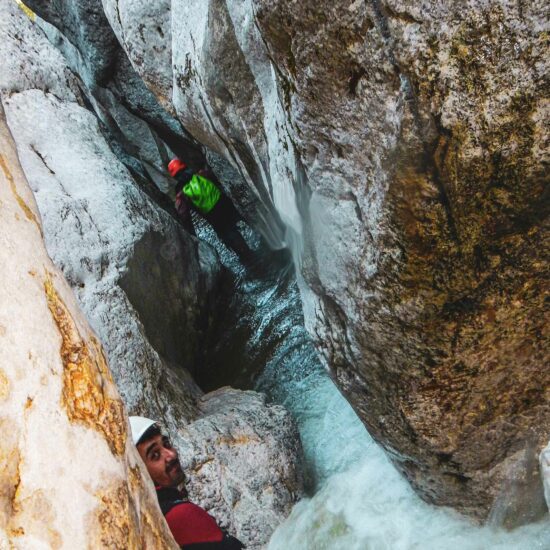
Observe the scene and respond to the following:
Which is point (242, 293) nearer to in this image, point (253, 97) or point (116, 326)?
point (116, 326)

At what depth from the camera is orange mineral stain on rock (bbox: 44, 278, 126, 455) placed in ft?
5.95

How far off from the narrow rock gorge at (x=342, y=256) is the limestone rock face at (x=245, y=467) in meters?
0.01

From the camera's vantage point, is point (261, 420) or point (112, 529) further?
point (261, 420)

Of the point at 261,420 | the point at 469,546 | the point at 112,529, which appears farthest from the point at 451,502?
the point at 112,529

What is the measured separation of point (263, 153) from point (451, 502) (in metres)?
2.59

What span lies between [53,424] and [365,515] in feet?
8.88

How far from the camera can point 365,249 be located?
2.60 metres

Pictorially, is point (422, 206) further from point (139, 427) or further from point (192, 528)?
point (139, 427)

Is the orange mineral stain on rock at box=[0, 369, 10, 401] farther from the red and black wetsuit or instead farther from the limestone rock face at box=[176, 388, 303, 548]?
the limestone rock face at box=[176, 388, 303, 548]

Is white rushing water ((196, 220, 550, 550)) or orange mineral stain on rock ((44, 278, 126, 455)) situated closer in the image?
orange mineral stain on rock ((44, 278, 126, 455))

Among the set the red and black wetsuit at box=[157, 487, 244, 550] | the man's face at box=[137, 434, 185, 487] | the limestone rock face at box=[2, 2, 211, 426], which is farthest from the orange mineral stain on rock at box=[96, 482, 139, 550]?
the limestone rock face at box=[2, 2, 211, 426]

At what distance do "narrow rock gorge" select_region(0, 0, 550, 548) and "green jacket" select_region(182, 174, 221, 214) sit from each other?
112 centimetres

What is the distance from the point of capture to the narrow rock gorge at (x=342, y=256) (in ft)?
6.68

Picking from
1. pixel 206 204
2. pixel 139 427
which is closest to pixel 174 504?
pixel 139 427
